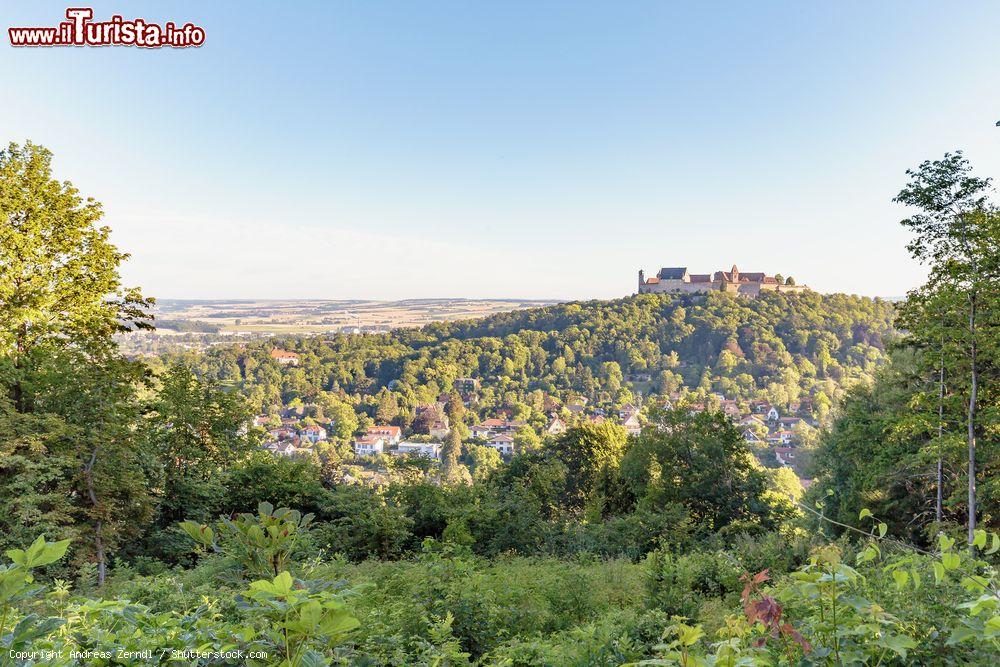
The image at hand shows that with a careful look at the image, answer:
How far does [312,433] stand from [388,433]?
7.92 metres

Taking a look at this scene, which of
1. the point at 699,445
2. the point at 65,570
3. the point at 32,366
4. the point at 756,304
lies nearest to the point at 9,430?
the point at 32,366

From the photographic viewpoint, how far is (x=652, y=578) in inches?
179

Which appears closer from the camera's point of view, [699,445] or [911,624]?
[911,624]

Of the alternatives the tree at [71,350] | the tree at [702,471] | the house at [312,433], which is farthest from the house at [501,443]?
the tree at [71,350]

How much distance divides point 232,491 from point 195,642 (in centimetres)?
959

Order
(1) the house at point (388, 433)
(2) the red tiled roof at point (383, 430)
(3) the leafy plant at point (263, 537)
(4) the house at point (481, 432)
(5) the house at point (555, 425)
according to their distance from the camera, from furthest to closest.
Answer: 1. (4) the house at point (481, 432)
2. (5) the house at point (555, 425)
3. (2) the red tiled roof at point (383, 430)
4. (1) the house at point (388, 433)
5. (3) the leafy plant at point (263, 537)

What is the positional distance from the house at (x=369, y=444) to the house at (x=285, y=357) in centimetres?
1513

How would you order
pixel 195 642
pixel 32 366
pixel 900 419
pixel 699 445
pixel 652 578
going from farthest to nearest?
pixel 699 445, pixel 900 419, pixel 32 366, pixel 652 578, pixel 195 642

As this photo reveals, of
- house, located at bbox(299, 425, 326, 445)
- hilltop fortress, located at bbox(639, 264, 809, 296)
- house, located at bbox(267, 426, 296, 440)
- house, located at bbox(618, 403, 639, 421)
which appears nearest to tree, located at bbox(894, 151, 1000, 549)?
house, located at bbox(267, 426, 296, 440)

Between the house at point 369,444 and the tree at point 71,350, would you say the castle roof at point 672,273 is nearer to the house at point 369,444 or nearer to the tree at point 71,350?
the house at point 369,444

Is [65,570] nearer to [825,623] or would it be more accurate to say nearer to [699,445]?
[825,623]

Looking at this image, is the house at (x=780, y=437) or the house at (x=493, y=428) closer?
the house at (x=780, y=437)

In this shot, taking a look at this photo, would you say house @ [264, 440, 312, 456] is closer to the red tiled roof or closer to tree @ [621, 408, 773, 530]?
tree @ [621, 408, 773, 530]

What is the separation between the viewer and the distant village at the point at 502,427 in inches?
1886
